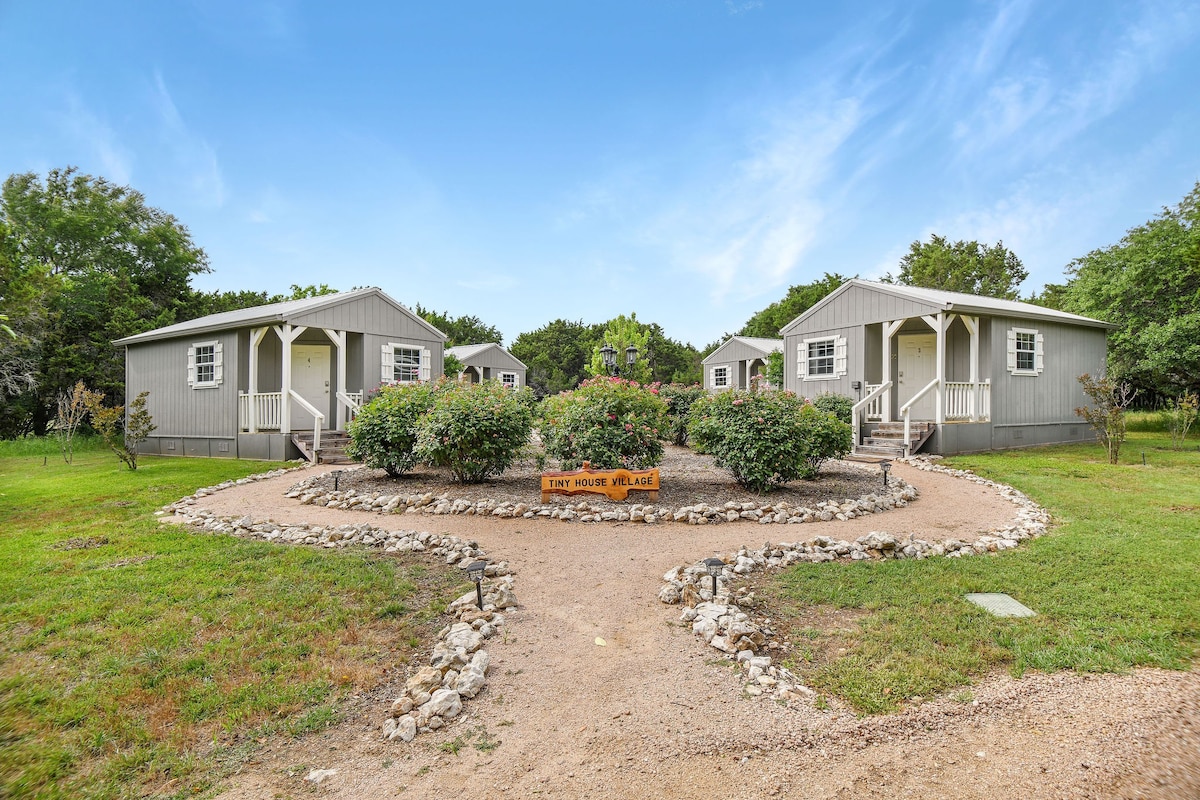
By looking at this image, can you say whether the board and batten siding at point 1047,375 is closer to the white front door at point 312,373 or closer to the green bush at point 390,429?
the green bush at point 390,429

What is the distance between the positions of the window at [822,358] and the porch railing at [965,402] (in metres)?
2.49

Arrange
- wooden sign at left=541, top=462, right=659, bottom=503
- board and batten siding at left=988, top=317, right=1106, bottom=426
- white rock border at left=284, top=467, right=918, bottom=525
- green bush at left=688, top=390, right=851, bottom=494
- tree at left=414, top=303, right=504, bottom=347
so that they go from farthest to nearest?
tree at left=414, top=303, right=504, bottom=347
board and batten siding at left=988, top=317, right=1106, bottom=426
green bush at left=688, top=390, right=851, bottom=494
wooden sign at left=541, top=462, right=659, bottom=503
white rock border at left=284, top=467, right=918, bottom=525

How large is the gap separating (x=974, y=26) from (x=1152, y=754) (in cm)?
1010

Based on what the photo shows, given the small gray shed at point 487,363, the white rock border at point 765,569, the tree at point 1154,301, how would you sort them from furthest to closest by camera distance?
the small gray shed at point 487,363 < the tree at point 1154,301 < the white rock border at point 765,569

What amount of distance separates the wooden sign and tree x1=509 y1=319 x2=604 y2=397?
23.9 meters

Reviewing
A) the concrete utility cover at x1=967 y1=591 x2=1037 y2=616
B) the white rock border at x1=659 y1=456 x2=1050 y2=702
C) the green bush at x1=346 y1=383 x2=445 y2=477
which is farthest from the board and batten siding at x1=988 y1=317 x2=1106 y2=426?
the green bush at x1=346 y1=383 x2=445 y2=477

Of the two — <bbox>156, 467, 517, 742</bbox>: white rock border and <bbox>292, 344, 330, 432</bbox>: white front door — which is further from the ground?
<bbox>292, 344, 330, 432</bbox>: white front door

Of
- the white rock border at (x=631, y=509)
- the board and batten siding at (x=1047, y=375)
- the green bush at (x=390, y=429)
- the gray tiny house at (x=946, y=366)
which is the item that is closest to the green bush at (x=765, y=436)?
the white rock border at (x=631, y=509)

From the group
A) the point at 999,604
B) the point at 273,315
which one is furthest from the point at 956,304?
the point at 273,315

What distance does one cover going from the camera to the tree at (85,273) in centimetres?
1633

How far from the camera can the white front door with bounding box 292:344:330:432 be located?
521 inches

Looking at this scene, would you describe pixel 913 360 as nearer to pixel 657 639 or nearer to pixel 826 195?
pixel 826 195

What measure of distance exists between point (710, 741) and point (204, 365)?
1448cm

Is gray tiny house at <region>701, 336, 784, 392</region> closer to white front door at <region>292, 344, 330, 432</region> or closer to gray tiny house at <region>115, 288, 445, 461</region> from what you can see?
gray tiny house at <region>115, 288, 445, 461</region>
